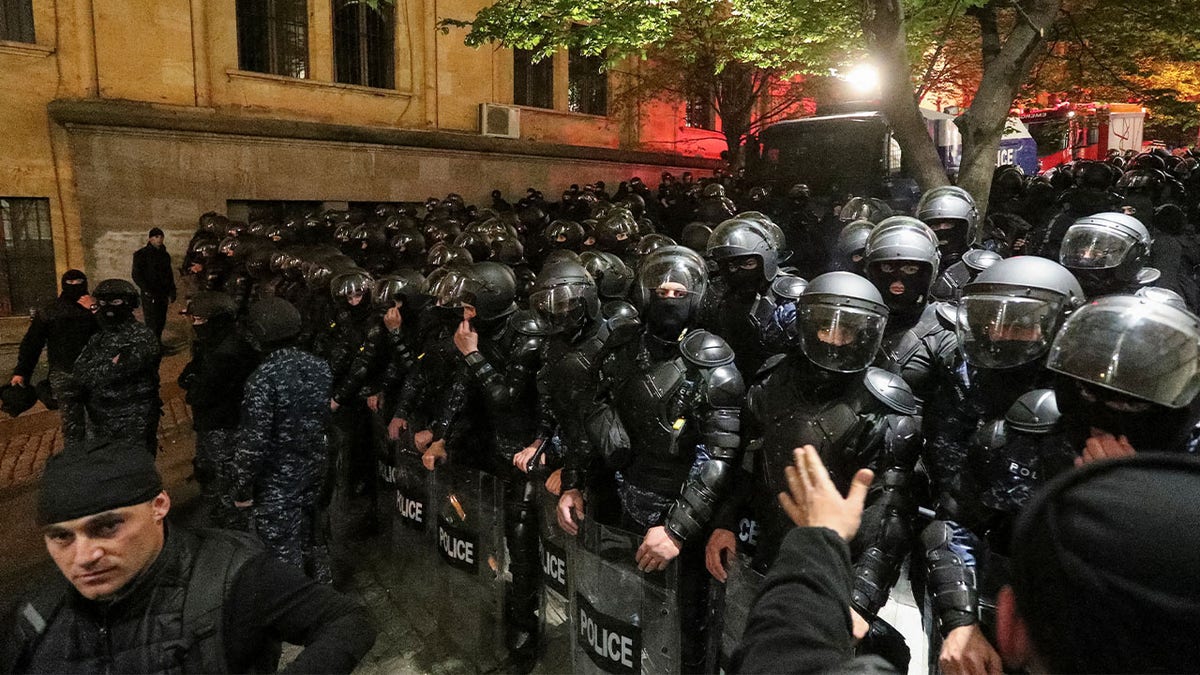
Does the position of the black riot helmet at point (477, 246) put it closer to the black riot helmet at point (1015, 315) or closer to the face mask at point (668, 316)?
the face mask at point (668, 316)

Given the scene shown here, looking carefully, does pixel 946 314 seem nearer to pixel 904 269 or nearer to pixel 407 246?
pixel 904 269

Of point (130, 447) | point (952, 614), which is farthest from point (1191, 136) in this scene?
point (130, 447)

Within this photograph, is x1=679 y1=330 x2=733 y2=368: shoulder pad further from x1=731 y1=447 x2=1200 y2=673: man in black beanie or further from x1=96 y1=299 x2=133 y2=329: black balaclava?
x1=96 y1=299 x2=133 y2=329: black balaclava

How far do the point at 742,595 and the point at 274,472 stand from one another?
106 inches

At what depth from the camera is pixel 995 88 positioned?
23.1 feet

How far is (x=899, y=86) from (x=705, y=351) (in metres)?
4.78

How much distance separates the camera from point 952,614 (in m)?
2.61

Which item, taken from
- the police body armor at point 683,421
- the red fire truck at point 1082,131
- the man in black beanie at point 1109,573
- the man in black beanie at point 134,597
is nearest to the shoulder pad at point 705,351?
the police body armor at point 683,421

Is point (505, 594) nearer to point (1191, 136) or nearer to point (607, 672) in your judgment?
point (607, 672)

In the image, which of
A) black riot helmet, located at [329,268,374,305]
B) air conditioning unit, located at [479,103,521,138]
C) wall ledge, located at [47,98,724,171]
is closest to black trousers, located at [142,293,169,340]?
wall ledge, located at [47,98,724,171]

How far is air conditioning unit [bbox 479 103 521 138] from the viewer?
18203 millimetres

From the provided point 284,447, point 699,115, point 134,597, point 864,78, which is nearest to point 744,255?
point 284,447

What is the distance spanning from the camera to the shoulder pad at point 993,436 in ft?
8.80

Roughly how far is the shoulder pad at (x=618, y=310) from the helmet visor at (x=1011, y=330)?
1951 millimetres
